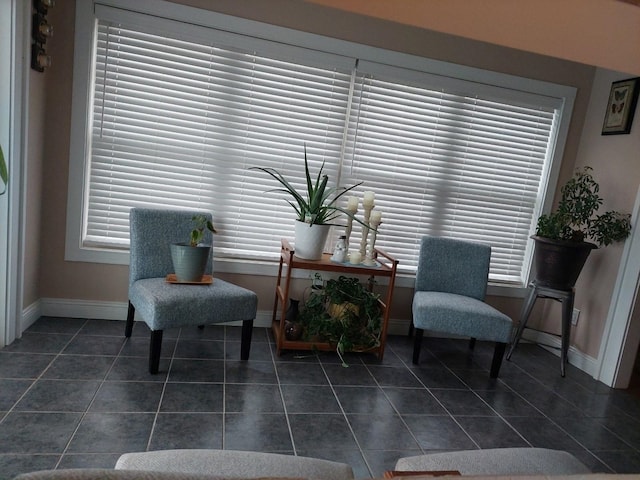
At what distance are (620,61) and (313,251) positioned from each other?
2385 millimetres

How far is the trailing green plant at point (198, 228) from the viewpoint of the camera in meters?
2.49

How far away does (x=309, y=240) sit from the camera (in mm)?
2654

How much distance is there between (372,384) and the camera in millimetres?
2439

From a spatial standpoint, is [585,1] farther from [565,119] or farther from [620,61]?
[565,119]

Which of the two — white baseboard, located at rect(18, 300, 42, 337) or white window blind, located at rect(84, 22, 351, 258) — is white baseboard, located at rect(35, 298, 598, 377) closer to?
white baseboard, located at rect(18, 300, 42, 337)

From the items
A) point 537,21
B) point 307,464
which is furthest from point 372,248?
point 537,21

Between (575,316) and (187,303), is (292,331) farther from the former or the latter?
(575,316)

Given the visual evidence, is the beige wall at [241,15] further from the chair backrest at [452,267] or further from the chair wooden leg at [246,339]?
the chair wooden leg at [246,339]

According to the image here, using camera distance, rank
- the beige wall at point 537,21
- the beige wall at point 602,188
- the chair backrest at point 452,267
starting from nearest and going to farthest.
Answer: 1. the beige wall at point 537,21
2. the beige wall at point 602,188
3. the chair backrest at point 452,267

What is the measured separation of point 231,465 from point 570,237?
8.98 feet

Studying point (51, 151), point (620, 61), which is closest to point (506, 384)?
point (620, 61)

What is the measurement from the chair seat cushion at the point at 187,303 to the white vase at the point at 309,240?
1.45 feet

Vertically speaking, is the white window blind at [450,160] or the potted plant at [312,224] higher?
the white window blind at [450,160]

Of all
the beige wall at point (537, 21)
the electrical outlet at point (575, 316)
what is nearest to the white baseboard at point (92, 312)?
the electrical outlet at point (575, 316)
